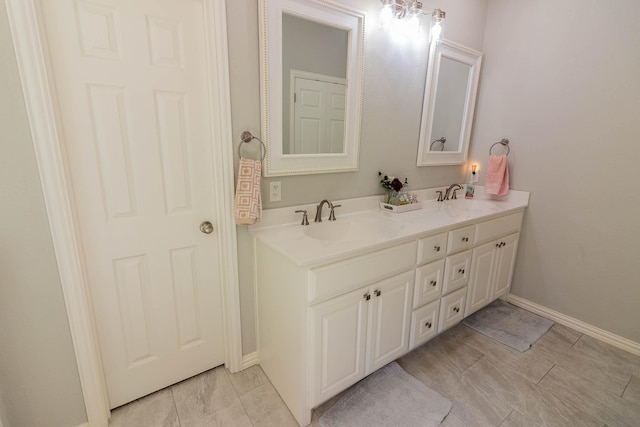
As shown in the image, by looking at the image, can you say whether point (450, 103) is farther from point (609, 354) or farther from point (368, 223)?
point (609, 354)

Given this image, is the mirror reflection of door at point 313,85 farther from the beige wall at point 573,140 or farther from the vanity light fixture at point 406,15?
the beige wall at point 573,140

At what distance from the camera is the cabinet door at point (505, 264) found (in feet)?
7.71

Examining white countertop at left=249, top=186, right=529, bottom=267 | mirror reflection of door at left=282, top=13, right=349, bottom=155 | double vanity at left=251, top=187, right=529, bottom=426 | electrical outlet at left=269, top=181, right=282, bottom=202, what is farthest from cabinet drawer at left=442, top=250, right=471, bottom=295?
electrical outlet at left=269, top=181, right=282, bottom=202

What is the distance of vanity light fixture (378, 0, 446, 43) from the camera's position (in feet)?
5.94

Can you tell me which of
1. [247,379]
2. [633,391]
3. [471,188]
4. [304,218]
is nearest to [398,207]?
[304,218]

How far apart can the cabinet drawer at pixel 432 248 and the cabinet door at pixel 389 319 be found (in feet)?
0.43

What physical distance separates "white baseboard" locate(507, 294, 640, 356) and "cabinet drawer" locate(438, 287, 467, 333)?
830 mm

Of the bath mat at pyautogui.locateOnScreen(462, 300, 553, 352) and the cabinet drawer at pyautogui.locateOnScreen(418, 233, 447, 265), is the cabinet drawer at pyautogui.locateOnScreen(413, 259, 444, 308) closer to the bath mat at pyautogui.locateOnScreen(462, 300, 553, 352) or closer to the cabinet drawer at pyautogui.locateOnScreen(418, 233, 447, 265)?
the cabinet drawer at pyautogui.locateOnScreen(418, 233, 447, 265)

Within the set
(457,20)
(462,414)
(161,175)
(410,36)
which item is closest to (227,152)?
(161,175)

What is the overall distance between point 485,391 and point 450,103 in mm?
2080

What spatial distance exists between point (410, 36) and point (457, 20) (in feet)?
1.96

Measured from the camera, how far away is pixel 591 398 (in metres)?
1.66

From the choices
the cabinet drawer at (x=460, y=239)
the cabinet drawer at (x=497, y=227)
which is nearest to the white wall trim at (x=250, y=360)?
the cabinet drawer at (x=460, y=239)

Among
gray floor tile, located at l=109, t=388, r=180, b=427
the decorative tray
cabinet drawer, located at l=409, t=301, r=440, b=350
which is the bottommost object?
gray floor tile, located at l=109, t=388, r=180, b=427
